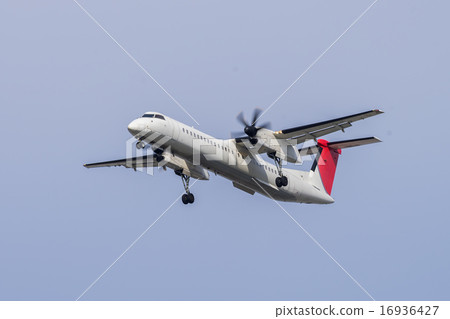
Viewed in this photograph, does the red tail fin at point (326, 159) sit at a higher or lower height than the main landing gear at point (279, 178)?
higher

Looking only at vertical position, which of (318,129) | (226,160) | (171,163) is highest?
(318,129)

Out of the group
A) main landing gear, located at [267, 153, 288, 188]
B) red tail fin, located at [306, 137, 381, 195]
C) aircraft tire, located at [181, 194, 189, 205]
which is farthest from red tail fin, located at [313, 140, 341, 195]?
aircraft tire, located at [181, 194, 189, 205]

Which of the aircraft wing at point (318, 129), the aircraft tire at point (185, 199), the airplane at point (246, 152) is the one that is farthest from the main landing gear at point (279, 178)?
the aircraft tire at point (185, 199)

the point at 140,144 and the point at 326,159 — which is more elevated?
the point at 326,159

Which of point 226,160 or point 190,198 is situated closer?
point 226,160

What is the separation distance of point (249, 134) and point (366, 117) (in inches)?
197

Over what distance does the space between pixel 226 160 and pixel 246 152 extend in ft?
4.29

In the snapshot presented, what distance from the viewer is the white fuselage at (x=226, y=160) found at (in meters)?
27.5

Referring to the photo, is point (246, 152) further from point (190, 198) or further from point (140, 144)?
point (140, 144)

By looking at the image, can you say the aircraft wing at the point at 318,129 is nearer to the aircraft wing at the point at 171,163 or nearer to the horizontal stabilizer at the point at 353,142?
the horizontal stabilizer at the point at 353,142

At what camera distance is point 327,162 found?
3516 cm

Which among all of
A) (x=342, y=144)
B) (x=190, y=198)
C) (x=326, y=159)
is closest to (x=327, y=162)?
(x=326, y=159)

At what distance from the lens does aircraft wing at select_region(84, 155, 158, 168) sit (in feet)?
110
